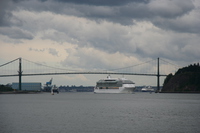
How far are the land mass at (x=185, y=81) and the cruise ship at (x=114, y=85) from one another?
18.1m

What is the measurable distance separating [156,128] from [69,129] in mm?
6988

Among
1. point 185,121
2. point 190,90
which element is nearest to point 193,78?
point 190,90

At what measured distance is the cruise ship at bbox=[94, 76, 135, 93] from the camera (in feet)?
467

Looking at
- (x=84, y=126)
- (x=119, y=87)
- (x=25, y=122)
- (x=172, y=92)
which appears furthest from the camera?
(x=172, y=92)

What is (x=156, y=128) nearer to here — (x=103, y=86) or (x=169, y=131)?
(x=169, y=131)

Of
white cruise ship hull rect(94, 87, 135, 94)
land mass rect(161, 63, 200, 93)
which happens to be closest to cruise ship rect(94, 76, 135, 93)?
white cruise ship hull rect(94, 87, 135, 94)

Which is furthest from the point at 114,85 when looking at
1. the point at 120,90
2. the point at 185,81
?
the point at 185,81

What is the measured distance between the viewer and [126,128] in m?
30.3

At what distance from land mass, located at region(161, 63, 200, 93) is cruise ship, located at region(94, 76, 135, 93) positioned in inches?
714

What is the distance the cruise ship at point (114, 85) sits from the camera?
467 ft

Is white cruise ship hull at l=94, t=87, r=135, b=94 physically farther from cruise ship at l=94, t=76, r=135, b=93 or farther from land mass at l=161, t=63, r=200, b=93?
land mass at l=161, t=63, r=200, b=93

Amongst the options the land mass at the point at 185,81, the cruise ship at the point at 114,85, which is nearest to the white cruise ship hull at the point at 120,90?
the cruise ship at the point at 114,85

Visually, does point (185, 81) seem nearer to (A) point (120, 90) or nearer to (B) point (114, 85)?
(A) point (120, 90)

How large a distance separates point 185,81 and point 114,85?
96.5 feet
